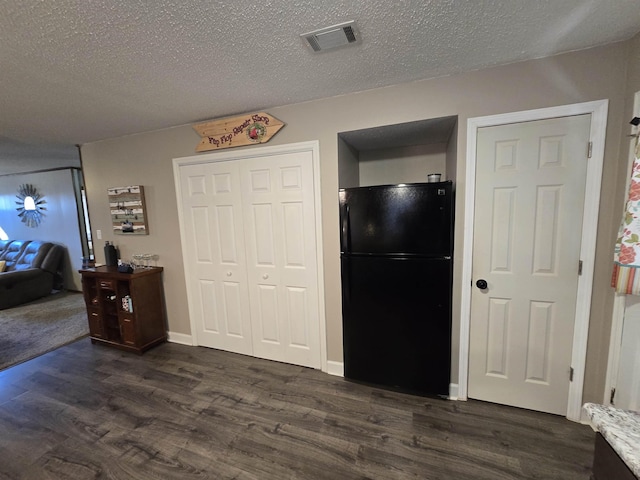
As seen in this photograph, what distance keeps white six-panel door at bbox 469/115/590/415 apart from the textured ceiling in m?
0.52

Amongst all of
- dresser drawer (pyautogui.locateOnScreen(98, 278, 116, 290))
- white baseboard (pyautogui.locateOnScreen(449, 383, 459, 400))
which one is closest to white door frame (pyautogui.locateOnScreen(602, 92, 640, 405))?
white baseboard (pyautogui.locateOnScreen(449, 383, 459, 400))

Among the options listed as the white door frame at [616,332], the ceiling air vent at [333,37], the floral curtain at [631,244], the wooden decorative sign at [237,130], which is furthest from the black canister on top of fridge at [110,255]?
the white door frame at [616,332]

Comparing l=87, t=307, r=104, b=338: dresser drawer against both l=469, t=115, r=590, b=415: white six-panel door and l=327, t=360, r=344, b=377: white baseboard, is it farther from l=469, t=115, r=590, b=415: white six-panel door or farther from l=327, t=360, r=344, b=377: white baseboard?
l=469, t=115, r=590, b=415: white six-panel door

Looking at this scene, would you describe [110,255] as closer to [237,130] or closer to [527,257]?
[237,130]

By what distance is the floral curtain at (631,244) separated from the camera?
1271 millimetres

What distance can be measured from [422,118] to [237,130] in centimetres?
158

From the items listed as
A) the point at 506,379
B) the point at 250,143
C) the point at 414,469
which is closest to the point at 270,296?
the point at 250,143

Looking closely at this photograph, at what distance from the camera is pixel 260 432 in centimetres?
175

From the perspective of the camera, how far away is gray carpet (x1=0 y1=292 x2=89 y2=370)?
2883 mm

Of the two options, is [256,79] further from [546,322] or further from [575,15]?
[546,322]

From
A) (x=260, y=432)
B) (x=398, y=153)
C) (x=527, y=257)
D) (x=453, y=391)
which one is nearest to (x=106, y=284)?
(x=260, y=432)

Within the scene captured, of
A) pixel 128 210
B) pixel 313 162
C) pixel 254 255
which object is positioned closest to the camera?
pixel 313 162

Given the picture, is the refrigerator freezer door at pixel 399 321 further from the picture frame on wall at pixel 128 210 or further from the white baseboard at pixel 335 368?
the picture frame on wall at pixel 128 210

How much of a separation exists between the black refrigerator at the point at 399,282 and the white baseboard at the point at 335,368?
0.65 ft
